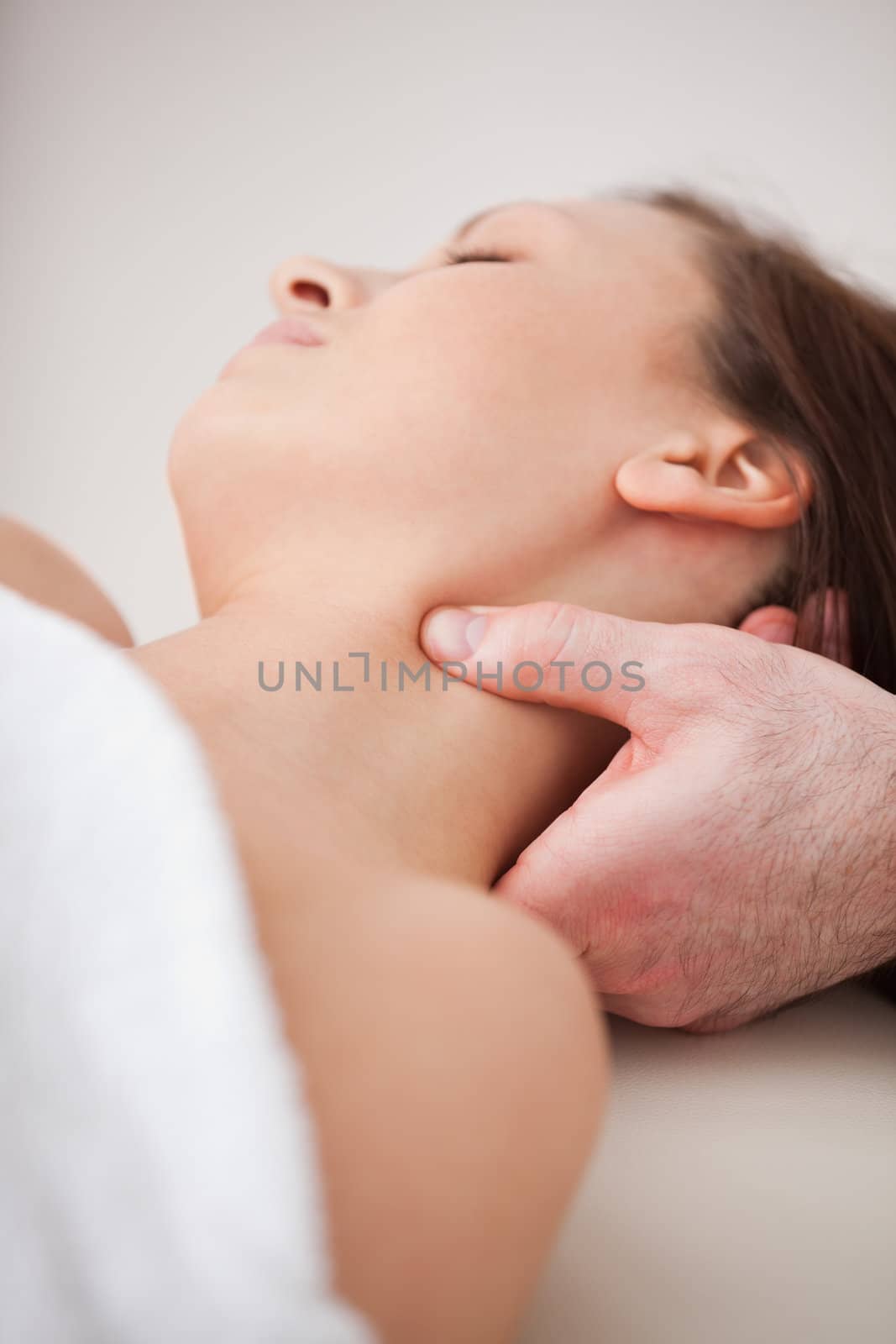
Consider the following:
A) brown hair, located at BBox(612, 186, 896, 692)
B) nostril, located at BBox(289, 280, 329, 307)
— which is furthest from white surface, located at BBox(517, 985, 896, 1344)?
nostril, located at BBox(289, 280, 329, 307)

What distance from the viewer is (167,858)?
0.59 metres

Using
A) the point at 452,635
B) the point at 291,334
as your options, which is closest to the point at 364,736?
the point at 452,635

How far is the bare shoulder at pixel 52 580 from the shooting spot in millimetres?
1305

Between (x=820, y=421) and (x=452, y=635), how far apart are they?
0.55 metres

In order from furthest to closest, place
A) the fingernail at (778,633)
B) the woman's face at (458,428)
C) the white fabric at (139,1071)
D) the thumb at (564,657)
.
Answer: the fingernail at (778,633)
the woman's face at (458,428)
the thumb at (564,657)
the white fabric at (139,1071)

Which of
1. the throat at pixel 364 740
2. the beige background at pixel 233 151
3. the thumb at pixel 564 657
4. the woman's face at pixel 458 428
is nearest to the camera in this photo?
the throat at pixel 364 740

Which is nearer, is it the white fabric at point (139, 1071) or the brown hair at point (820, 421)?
the white fabric at point (139, 1071)

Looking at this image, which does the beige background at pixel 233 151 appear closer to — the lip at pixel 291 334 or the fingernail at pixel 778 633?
the lip at pixel 291 334

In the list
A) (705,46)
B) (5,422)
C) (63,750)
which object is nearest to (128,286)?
(5,422)

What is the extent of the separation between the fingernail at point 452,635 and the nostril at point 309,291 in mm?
520

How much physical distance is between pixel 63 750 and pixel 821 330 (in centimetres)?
108

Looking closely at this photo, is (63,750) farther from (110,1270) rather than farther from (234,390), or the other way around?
(234,390)

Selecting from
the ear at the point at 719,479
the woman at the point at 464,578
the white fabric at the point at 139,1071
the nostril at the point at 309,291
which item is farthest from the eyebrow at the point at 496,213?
the white fabric at the point at 139,1071

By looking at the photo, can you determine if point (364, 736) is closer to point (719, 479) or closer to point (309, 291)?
point (719, 479)
